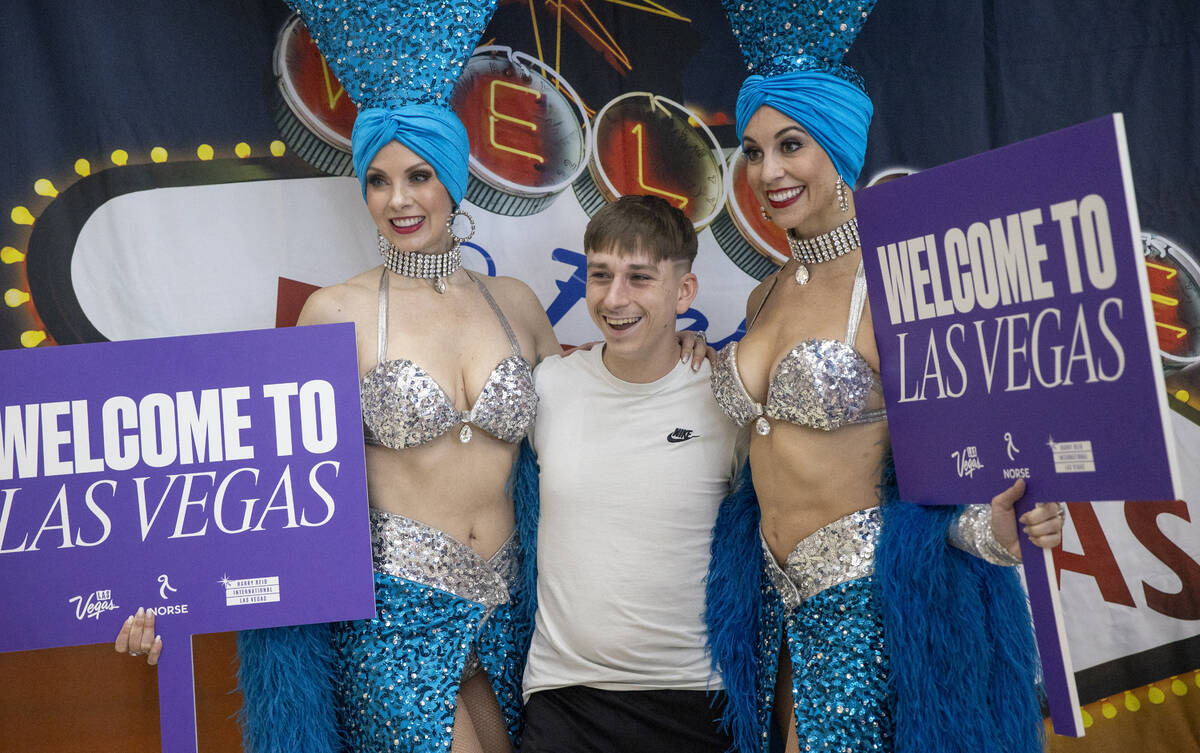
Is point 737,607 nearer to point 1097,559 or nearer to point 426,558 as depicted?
point 426,558

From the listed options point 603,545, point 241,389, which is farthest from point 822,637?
point 241,389

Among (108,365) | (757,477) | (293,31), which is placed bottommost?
(757,477)

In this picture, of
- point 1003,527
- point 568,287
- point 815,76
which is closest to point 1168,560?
point 1003,527

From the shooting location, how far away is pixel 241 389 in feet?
8.11

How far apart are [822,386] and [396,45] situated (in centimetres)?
146

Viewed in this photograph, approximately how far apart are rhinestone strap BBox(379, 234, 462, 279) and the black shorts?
46.8 inches

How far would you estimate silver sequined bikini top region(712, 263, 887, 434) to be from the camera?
237 cm

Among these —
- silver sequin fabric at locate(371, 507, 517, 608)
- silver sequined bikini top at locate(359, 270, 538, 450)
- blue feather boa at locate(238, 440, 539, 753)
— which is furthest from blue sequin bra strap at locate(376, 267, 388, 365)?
blue feather boa at locate(238, 440, 539, 753)

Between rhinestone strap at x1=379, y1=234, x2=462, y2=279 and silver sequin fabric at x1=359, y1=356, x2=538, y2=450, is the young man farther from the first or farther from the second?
rhinestone strap at x1=379, y1=234, x2=462, y2=279

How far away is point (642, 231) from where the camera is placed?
2621 millimetres

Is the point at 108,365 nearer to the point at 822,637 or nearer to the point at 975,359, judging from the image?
the point at 822,637

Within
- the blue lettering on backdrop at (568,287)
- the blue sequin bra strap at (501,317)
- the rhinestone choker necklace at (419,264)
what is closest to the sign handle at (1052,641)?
the blue sequin bra strap at (501,317)

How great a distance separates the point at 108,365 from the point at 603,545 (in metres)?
1.29

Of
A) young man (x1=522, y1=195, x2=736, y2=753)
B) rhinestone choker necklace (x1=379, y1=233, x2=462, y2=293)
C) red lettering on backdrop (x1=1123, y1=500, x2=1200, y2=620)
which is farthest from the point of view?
red lettering on backdrop (x1=1123, y1=500, x2=1200, y2=620)
